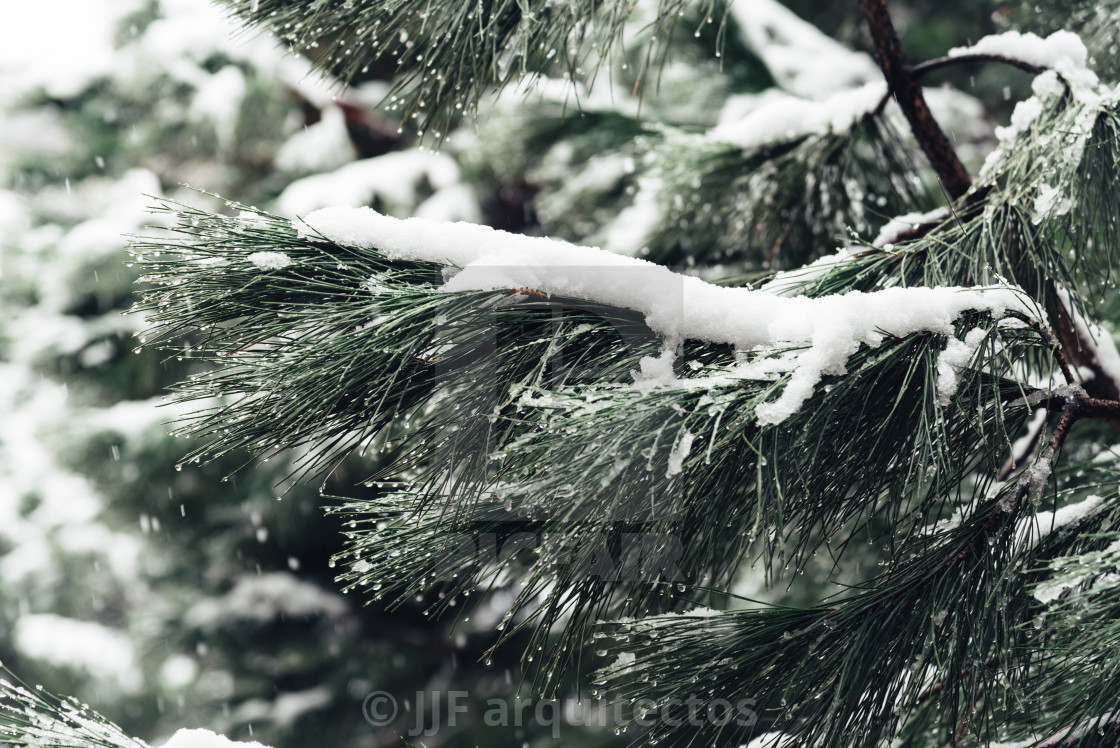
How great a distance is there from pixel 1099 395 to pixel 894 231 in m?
0.34

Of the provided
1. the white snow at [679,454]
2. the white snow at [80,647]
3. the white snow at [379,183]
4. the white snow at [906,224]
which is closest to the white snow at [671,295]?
the white snow at [679,454]

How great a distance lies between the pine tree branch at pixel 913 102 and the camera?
1.01 m

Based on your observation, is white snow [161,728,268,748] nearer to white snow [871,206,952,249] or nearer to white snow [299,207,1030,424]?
white snow [299,207,1030,424]

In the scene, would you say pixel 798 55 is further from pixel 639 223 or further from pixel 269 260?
pixel 269 260

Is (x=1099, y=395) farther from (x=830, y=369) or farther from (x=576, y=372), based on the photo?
(x=576, y=372)

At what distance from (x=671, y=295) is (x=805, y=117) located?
2.42ft

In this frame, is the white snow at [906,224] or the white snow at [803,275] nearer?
the white snow at [803,275]

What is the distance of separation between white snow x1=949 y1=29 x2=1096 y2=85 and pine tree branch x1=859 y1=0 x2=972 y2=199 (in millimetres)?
98

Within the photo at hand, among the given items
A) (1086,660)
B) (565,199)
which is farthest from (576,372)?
(565,199)

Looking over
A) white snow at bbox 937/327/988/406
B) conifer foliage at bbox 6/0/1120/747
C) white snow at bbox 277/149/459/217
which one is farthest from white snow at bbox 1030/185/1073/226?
white snow at bbox 277/149/459/217

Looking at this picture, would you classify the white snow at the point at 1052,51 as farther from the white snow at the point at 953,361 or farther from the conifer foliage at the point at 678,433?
the white snow at the point at 953,361

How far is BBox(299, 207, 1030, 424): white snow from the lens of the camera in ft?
1.90

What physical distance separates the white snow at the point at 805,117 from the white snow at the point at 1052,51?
170 mm

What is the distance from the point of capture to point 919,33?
289cm
